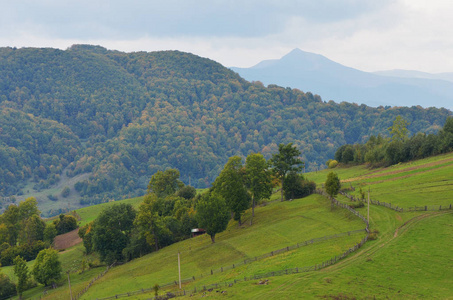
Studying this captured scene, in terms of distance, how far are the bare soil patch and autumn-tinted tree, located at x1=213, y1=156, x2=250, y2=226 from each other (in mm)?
53649

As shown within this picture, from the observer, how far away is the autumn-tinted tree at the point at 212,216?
7384 centimetres

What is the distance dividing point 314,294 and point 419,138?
294 ft

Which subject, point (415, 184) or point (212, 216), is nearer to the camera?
point (212, 216)

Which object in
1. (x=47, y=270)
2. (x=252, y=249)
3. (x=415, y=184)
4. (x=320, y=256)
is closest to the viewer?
(x=320, y=256)

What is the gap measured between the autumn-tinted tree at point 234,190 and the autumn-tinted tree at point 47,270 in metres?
35.8

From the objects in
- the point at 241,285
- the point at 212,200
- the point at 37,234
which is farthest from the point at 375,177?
the point at 37,234

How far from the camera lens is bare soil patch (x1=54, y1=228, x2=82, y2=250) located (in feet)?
377

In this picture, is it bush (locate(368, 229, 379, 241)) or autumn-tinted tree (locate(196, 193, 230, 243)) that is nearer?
bush (locate(368, 229, 379, 241))

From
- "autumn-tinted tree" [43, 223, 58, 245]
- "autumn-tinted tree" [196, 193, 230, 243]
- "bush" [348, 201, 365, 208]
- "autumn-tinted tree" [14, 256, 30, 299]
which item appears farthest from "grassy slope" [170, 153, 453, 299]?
"autumn-tinted tree" [43, 223, 58, 245]

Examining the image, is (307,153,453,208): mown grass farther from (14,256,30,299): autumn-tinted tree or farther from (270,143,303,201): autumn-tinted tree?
(14,256,30,299): autumn-tinted tree

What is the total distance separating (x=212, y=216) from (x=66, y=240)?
65.2m

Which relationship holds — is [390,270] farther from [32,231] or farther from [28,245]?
[32,231]

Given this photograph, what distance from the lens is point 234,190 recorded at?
81250mm

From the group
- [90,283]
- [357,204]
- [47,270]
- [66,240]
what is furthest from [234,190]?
[66,240]
